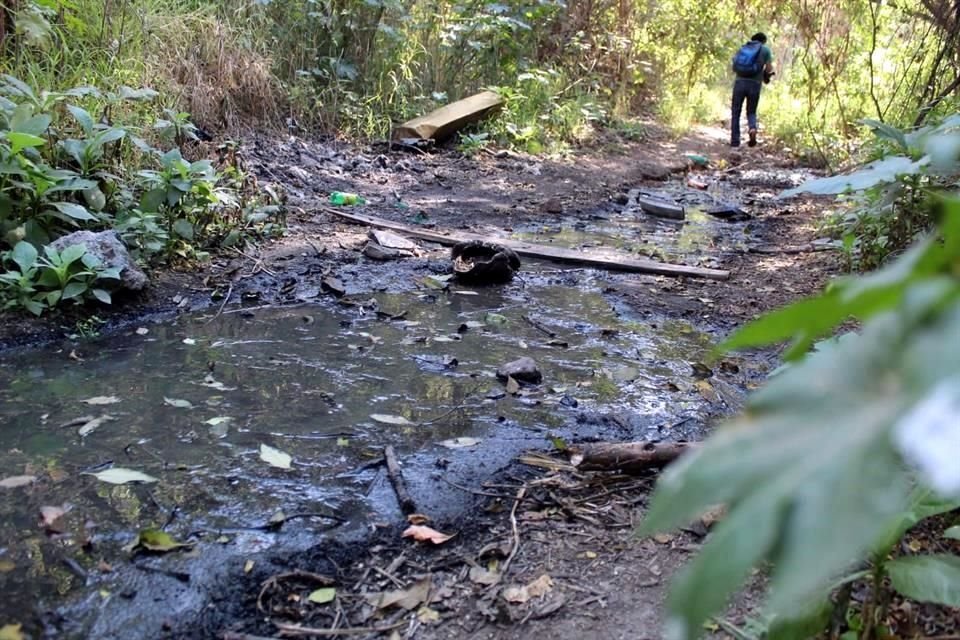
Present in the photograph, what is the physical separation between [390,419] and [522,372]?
56cm

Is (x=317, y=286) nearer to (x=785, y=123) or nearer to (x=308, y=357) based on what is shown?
(x=308, y=357)

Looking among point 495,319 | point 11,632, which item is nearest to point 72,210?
point 495,319

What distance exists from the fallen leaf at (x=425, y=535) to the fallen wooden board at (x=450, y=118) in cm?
539

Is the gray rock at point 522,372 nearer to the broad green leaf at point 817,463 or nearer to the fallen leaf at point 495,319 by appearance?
the fallen leaf at point 495,319

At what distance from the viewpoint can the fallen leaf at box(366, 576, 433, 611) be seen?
1.53 meters

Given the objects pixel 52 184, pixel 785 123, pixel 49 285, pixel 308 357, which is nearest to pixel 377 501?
pixel 308 357

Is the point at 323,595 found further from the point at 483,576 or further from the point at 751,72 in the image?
the point at 751,72

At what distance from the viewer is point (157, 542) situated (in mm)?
1625

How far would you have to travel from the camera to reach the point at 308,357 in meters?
2.79

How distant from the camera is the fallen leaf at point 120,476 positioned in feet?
6.18

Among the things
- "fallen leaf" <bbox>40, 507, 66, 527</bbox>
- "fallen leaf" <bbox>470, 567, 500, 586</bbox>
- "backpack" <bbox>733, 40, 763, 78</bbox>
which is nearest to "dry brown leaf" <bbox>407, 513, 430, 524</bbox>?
"fallen leaf" <bbox>470, 567, 500, 586</bbox>

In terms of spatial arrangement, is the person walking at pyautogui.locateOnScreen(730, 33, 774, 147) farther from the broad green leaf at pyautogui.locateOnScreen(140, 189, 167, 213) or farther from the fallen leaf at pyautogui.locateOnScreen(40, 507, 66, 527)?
the fallen leaf at pyautogui.locateOnScreen(40, 507, 66, 527)

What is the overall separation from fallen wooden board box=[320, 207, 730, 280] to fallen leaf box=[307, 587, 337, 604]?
2898 millimetres

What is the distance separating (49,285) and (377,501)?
6.00ft
